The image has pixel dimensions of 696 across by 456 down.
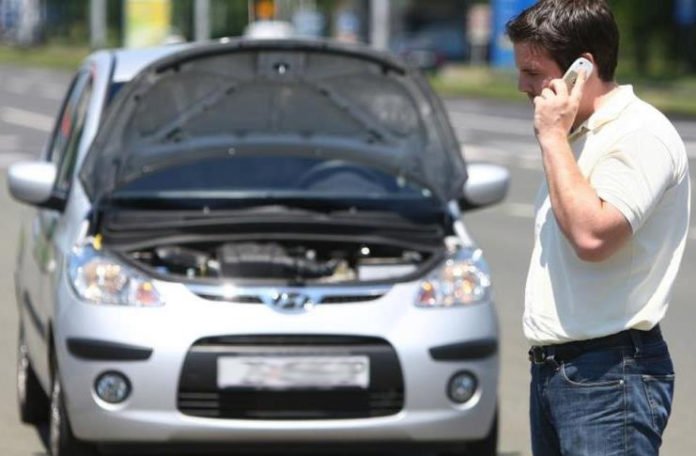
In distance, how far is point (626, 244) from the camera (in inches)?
151

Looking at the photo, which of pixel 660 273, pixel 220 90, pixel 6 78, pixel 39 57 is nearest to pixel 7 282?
pixel 220 90

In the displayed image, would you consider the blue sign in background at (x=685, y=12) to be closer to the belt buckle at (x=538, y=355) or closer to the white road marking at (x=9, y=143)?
the white road marking at (x=9, y=143)

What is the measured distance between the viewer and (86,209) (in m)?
7.23

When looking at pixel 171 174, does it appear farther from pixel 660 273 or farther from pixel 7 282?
pixel 7 282

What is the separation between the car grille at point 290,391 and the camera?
6.61 metres

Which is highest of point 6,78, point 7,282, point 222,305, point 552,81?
point 552,81

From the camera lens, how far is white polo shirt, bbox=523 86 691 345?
3.82m

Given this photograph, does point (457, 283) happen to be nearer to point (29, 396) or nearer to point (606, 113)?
point (29, 396)

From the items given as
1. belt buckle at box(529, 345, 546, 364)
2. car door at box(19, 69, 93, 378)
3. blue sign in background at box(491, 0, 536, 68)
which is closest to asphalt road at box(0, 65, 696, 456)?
car door at box(19, 69, 93, 378)

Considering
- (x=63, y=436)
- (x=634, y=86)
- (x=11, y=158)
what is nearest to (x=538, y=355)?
(x=63, y=436)

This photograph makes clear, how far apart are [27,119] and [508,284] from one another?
28.0m

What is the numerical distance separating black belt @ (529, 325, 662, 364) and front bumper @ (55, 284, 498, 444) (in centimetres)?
270

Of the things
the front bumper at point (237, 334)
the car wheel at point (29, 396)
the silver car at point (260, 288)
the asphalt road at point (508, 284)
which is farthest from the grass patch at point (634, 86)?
Answer: the front bumper at point (237, 334)

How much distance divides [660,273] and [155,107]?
4258 mm
